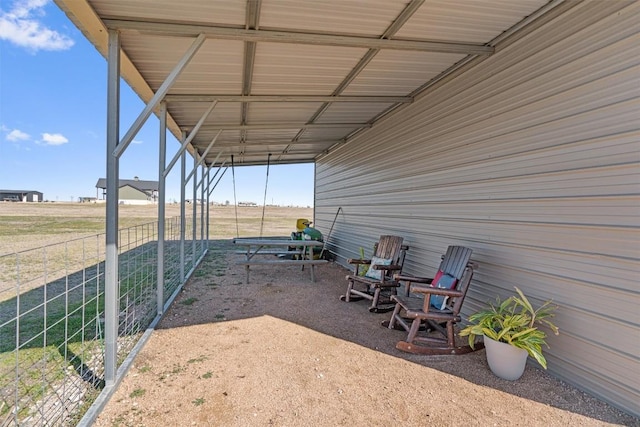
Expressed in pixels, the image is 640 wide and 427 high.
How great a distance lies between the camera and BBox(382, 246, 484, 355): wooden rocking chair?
2961 mm

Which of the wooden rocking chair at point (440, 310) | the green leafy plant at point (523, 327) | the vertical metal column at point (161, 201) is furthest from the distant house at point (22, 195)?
the green leafy plant at point (523, 327)

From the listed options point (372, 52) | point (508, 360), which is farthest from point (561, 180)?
point (372, 52)

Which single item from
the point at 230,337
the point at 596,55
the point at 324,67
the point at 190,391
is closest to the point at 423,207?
the point at 324,67

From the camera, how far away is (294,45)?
2975 millimetres

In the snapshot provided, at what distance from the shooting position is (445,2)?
2412mm

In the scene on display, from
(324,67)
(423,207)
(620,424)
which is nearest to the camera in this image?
(620,424)

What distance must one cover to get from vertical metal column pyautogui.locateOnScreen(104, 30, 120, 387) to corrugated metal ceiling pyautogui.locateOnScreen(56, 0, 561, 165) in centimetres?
37

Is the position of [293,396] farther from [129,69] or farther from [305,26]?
[129,69]

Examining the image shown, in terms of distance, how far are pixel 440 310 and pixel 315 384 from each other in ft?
4.57

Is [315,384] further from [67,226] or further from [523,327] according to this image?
[67,226]

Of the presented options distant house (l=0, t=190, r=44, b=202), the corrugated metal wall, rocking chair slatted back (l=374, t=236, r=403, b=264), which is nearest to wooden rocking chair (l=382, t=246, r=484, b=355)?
the corrugated metal wall

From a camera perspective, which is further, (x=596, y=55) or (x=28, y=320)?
(x=28, y=320)

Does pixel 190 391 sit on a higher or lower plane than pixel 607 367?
lower

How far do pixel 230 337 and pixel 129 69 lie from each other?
8.58 feet
